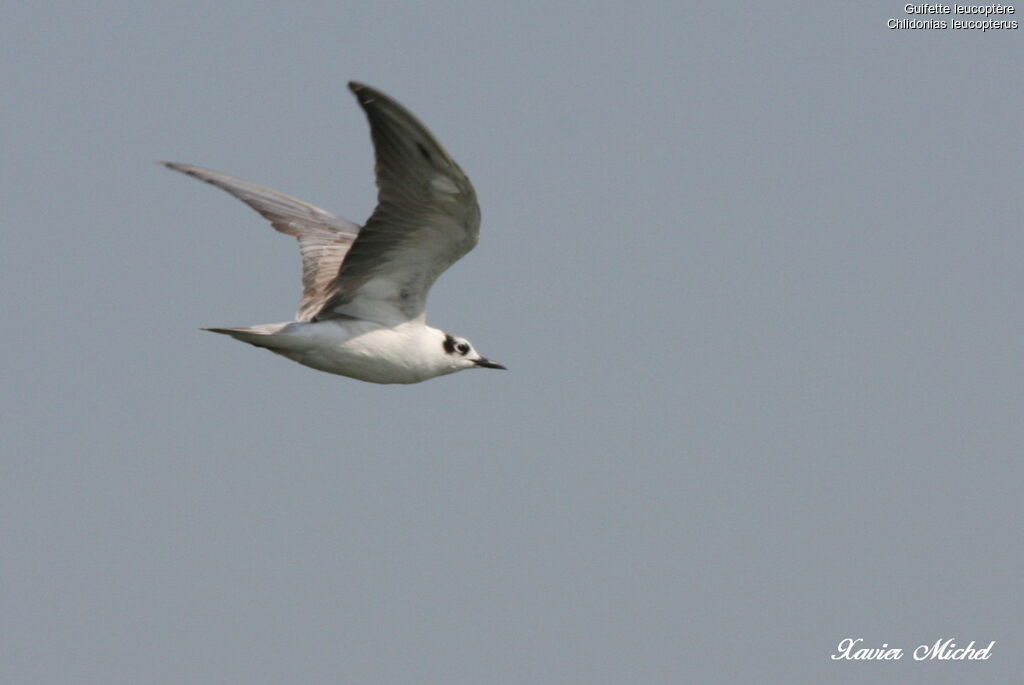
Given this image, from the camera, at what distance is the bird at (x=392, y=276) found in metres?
12.8

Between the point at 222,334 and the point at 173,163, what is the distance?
11.6 ft

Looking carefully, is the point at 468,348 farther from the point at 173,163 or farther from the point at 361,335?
the point at 173,163

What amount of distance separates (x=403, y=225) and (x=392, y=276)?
873 millimetres

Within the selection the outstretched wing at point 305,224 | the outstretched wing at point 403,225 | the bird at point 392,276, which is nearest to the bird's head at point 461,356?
the bird at point 392,276

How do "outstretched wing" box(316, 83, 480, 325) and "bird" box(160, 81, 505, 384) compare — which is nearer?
"outstretched wing" box(316, 83, 480, 325)

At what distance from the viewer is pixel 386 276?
14.5 m

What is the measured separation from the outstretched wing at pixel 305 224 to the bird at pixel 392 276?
0.03m

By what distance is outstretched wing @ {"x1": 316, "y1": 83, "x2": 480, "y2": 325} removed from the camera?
12.5 m

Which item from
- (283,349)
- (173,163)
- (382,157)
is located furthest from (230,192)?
(382,157)

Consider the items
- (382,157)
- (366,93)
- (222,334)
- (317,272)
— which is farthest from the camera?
(317,272)

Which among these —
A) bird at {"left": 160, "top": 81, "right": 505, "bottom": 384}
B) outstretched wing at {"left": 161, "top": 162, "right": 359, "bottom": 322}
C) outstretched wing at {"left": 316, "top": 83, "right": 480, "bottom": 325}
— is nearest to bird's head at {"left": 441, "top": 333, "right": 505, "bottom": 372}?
bird at {"left": 160, "top": 81, "right": 505, "bottom": 384}

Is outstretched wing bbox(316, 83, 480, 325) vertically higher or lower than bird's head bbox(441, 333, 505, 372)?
higher

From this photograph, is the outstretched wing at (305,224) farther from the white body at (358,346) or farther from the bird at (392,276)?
the white body at (358,346)

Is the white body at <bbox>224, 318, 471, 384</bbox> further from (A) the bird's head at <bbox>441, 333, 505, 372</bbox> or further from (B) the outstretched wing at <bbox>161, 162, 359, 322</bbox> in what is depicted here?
(B) the outstretched wing at <bbox>161, 162, 359, 322</bbox>
